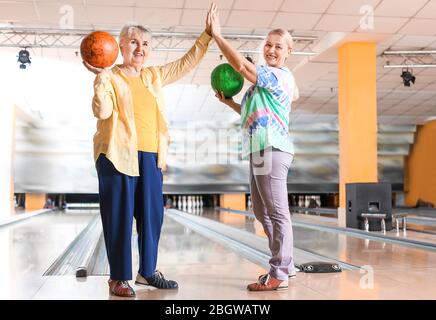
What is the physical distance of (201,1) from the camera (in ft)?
20.2

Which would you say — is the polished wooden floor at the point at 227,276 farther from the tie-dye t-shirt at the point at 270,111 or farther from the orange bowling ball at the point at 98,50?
the orange bowling ball at the point at 98,50

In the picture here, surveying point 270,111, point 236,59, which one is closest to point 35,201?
point 270,111

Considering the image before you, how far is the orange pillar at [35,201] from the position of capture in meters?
15.5

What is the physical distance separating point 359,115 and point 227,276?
5.50m

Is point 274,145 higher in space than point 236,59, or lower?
lower

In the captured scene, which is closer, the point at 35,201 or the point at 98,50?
the point at 98,50

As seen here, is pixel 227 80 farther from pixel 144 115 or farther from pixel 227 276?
pixel 227 276

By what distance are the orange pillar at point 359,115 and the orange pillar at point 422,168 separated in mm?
8822

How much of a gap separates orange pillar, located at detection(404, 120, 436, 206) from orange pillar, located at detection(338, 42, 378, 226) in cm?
882

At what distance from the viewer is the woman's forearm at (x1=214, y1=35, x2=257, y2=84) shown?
2.62 meters

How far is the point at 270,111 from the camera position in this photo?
2.79 metres

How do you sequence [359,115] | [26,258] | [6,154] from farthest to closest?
[6,154] → [359,115] → [26,258]

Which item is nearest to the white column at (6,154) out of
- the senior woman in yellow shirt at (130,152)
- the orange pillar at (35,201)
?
the orange pillar at (35,201)
